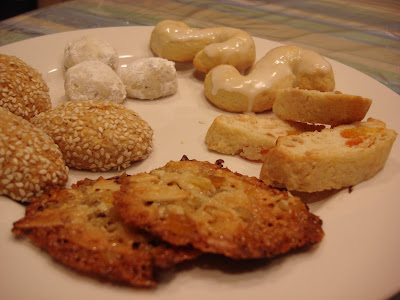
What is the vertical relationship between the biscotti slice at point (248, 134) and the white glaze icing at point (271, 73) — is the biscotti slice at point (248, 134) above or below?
below

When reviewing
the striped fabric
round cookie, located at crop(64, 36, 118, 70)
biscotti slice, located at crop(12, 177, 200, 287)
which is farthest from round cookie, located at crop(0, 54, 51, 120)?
the striped fabric

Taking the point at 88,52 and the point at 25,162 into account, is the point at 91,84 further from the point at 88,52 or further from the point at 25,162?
the point at 25,162

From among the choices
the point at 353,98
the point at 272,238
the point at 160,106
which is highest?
the point at 353,98

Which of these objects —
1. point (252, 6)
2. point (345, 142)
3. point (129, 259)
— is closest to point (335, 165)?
point (345, 142)

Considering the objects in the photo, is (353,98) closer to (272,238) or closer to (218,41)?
(272,238)

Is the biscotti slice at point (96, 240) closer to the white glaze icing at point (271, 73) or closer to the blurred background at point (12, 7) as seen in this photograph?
the white glaze icing at point (271, 73)

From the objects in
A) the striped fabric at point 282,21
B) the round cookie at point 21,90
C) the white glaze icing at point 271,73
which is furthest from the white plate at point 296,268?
the striped fabric at point 282,21

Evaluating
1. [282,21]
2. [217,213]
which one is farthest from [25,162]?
[282,21]
